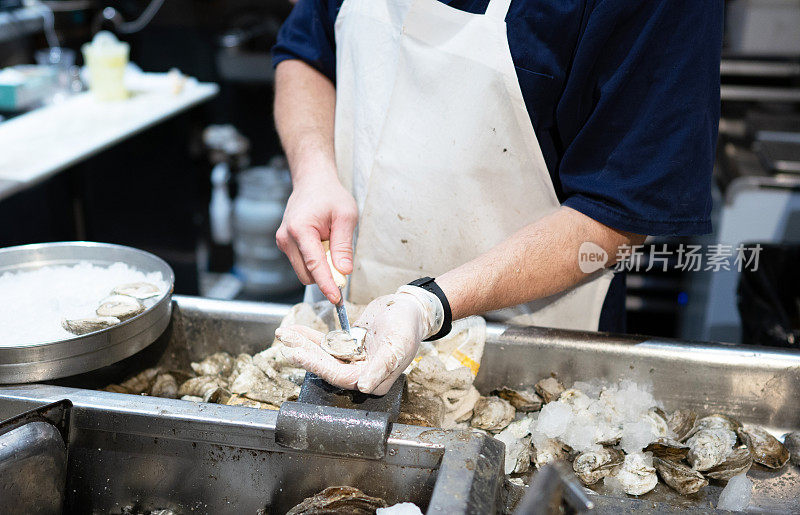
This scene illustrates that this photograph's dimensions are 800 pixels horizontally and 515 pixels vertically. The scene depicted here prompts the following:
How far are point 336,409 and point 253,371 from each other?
0.37 m

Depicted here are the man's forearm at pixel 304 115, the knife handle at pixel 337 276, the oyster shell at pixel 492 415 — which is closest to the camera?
the oyster shell at pixel 492 415

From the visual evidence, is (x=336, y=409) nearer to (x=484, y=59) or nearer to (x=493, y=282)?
(x=493, y=282)

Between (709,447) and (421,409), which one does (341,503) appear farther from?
(709,447)

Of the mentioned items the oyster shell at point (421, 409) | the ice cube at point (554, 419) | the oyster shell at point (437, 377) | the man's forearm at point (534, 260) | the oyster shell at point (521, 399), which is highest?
the man's forearm at point (534, 260)

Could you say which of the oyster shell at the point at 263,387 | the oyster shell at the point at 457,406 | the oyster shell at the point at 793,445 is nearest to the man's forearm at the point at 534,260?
the oyster shell at the point at 457,406

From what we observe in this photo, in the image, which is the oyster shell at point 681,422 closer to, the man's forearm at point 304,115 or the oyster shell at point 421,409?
the oyster shell at point 421,409

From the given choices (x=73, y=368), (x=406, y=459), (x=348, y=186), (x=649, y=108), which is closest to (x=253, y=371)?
(x=73, y=368)

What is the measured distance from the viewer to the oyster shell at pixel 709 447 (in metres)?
1.29

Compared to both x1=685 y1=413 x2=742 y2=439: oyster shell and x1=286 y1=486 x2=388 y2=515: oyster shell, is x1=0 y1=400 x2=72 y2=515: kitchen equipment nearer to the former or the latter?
x1=286 y1=486 x2=388 y2=515: oyster shell

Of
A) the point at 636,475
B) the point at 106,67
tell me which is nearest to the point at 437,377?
the point at 636,475

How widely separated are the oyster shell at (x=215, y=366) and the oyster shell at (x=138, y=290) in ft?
0.63

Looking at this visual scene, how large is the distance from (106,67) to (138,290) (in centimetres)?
269

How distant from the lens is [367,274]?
1805 millimetres

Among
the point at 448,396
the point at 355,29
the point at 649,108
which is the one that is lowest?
the point at 448,396
